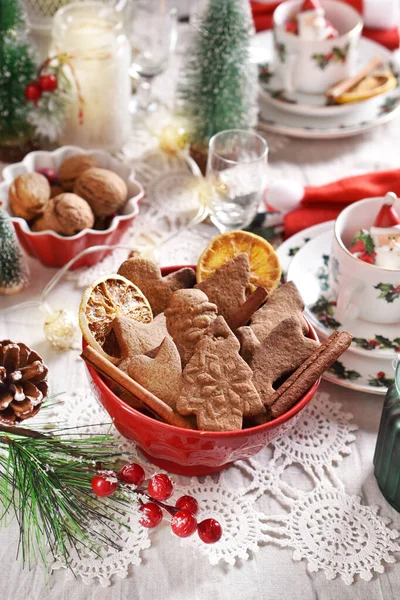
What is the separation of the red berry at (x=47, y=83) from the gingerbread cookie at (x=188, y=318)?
49 centimetres

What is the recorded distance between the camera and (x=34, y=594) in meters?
0.66

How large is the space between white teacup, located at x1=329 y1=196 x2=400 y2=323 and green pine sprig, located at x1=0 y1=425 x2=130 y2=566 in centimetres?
34

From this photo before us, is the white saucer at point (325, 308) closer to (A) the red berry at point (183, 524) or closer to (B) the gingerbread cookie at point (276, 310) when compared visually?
(B) the gingerbread cookie at point (276, 310)

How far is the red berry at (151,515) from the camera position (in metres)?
0.67

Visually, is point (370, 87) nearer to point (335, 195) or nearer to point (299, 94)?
point (299, 94)

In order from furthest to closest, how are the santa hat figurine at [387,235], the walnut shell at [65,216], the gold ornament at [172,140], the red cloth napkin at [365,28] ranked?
the red cloth napkin at [365,28] < the gold ornament at [172,140] < the walnut shell at [65,216] < the santa hat figurine at [387,235]

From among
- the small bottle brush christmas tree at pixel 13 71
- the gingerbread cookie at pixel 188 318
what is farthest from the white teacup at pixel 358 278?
the small bottle brush christmas tree at pixel 13 71

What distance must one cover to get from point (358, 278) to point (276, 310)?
0.13 meters

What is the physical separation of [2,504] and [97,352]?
0.19 meters

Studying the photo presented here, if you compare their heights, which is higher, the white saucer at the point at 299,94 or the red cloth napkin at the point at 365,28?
the red cloth napkin at the point at 365,28

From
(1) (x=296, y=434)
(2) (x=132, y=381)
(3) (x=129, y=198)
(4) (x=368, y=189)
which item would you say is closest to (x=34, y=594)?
(2) (x=132, y=381)

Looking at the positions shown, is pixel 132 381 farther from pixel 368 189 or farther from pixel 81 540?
pixel 368 189

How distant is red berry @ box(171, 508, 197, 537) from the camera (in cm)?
65

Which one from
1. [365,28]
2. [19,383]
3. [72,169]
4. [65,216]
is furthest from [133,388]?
[365,28]
